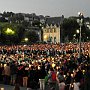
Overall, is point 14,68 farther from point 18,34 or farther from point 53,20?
point 53,20

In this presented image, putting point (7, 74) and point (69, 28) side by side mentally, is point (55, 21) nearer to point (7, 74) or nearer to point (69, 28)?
point (69, 28)

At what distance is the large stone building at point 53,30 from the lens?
6083 inches

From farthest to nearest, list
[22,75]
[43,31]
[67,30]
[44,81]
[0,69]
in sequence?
[43,31]
[67,30]
[0,69]
[22,75]
[44,81]

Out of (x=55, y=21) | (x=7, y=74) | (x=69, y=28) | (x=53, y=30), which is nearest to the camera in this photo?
(x=7, y=74)

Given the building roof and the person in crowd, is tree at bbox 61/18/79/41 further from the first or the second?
the person in crowd

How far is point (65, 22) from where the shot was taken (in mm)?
143000

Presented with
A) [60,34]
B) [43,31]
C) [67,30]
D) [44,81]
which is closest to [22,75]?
[44,81]

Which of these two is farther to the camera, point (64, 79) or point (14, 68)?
point (14, 68)

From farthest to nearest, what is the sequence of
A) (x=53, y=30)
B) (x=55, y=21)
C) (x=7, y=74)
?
1. (x=55, y=21)
2. (x=53, y=30)
3. (x=7, y=74)

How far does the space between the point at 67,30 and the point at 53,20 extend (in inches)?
991

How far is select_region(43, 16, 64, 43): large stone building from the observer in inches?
6083

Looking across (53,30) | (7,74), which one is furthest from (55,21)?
(7,74)

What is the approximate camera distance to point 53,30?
159 meters

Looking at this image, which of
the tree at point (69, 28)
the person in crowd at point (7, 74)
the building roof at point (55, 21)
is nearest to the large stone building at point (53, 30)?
the building roof at point (55, 21)
